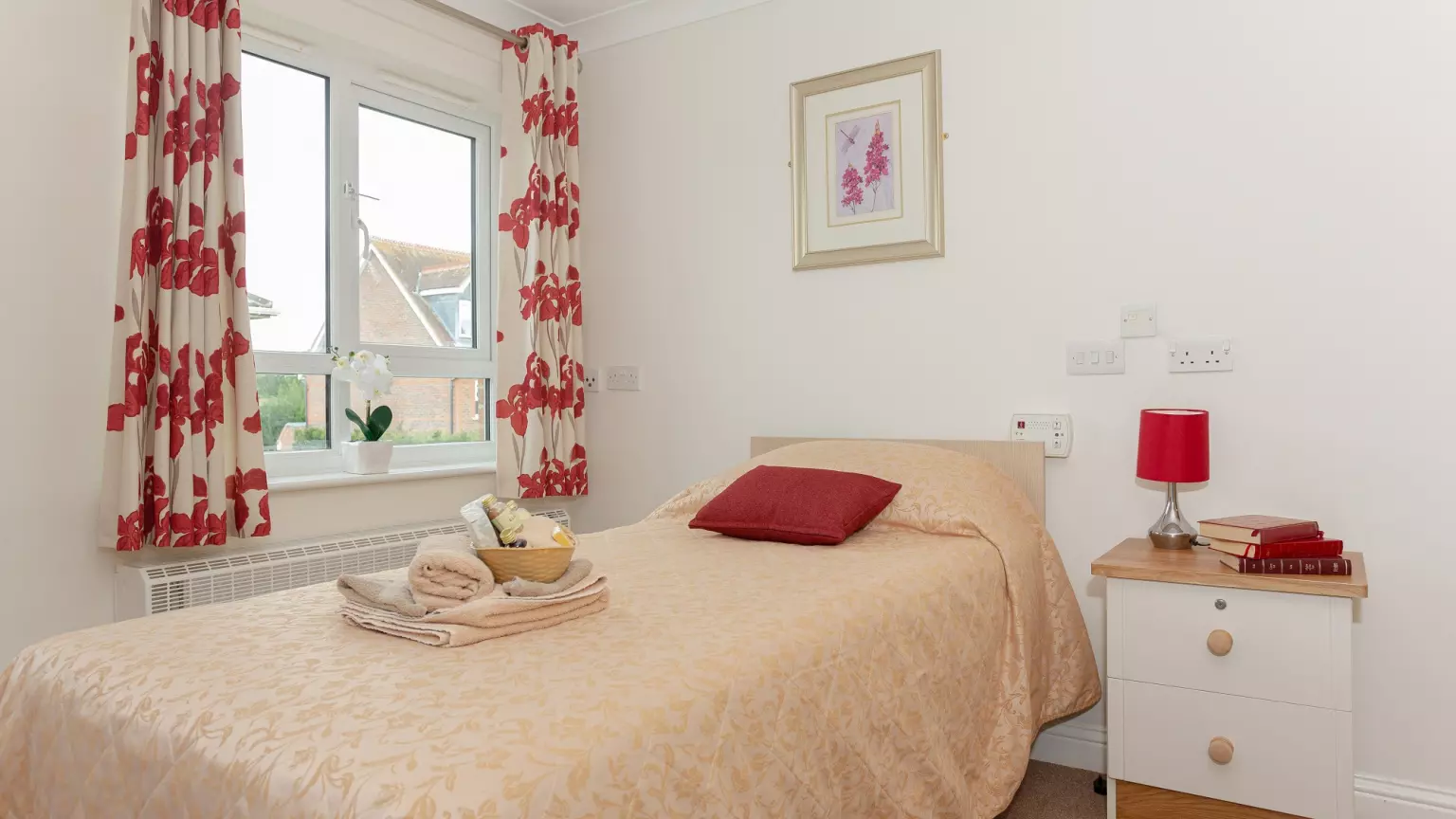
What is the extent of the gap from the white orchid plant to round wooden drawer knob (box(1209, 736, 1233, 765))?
241 cm

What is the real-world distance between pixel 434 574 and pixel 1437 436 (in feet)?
7.15

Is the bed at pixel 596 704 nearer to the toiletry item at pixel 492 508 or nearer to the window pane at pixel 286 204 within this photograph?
the toiletry item at pixel 492 508

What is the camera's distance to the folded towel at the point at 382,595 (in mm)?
1410

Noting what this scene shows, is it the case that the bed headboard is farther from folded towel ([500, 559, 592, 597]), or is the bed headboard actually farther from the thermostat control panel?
folded towel ([500, 559, 592, 597])

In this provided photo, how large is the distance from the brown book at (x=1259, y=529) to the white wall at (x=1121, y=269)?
0.24 m

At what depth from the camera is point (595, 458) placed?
3.53 metres

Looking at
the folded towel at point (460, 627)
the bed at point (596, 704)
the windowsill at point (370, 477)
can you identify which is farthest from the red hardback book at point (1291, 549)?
the windowsill at point (370, 477)

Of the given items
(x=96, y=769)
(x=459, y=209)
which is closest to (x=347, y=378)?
(x=459, y=209)

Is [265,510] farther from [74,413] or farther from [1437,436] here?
[1437,436]

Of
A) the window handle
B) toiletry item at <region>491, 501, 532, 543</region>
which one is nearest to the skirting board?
toiletry item at <region>491, 501, 532, 543</region>

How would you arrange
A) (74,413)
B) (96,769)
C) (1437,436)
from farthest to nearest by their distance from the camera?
(74,413) < (1437,436) < (96,769)

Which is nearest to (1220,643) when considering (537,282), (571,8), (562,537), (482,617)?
(562,537)

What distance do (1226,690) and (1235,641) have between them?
0.35ft

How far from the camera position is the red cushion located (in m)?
2.13
